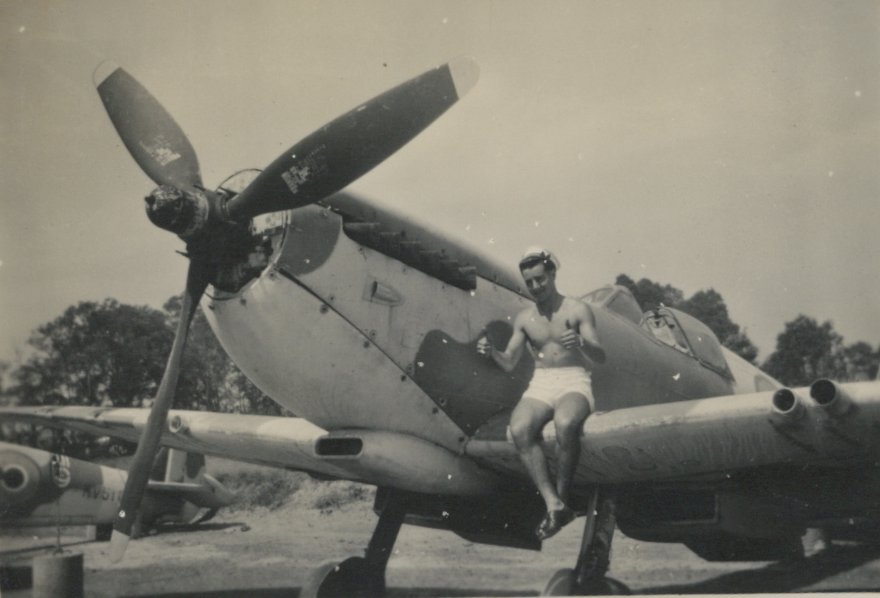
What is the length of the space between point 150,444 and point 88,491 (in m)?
5.56

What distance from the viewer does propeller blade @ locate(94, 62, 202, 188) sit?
3268 millimetres

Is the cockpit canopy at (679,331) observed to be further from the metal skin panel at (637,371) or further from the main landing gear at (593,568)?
the main landing gear at (593,568)

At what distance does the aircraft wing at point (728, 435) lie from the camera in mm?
2854

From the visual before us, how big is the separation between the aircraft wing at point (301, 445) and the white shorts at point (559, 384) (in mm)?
659

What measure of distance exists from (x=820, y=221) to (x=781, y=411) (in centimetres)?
157

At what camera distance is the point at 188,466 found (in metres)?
9.82

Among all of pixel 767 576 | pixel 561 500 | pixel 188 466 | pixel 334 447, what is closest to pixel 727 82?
pixel 561 500

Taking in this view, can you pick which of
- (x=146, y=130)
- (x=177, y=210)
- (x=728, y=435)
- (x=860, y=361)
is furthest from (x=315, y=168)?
(x=860, y=361)

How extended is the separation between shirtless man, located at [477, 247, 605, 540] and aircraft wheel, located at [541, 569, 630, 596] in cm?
40

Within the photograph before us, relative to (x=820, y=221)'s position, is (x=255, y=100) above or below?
above

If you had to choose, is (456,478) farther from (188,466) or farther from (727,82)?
(188,466)

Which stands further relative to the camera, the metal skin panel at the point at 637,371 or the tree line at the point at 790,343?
the tree line at the point at 790,343

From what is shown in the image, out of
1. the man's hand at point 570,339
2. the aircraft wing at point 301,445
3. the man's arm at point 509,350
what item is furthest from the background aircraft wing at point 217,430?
the man's hand at point 570,339

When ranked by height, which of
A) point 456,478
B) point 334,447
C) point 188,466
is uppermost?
point 334,447
